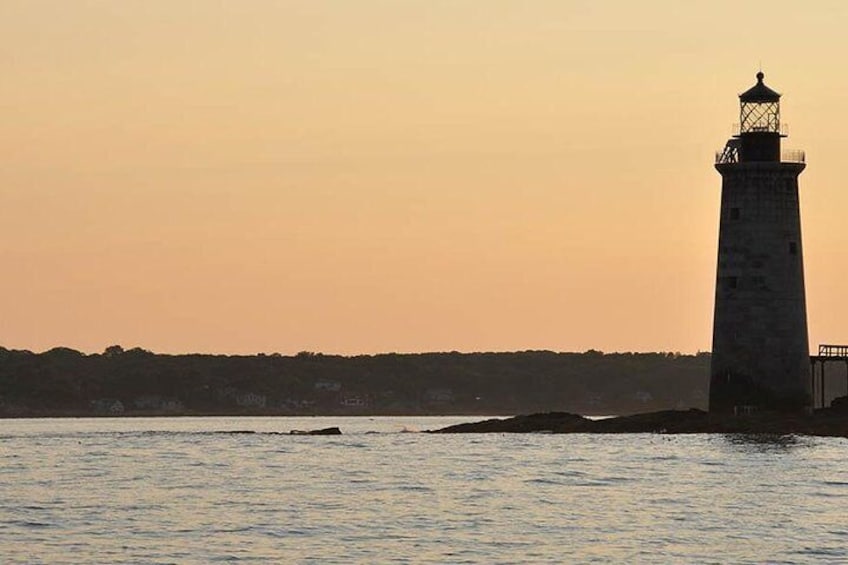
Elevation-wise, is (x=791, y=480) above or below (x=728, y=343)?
below

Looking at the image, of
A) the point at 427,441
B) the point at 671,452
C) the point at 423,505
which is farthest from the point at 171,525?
the point at 427,441

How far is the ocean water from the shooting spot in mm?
48475

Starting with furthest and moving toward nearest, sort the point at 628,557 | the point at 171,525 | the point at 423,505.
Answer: the point at 423,505 → the point at 171,525 → the point at 628,557

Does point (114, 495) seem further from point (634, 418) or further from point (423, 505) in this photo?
point (634, 418)

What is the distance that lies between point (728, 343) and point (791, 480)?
79.9 feet

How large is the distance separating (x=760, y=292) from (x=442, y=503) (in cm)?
3240

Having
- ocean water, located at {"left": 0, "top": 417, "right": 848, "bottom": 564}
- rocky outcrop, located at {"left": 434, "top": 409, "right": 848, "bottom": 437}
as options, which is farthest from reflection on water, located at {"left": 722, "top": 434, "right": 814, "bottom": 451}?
rocky outcrop, located at {"left": 434, "top": 409, "right": 848, "bottom": 437}

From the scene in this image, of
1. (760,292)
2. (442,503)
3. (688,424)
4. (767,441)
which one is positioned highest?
(760,292)

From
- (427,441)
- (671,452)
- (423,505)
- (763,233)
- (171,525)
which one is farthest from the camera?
(427,441)

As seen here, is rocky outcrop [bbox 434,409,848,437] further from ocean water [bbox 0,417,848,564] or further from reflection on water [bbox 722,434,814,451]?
ocean water [bbox 0,417,848,564]

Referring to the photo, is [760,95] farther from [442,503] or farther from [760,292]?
[442,503]

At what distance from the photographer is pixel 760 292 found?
89125 millimetres

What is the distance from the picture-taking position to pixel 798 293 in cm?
9006

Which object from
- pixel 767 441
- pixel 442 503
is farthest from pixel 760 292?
pixel 442 503
